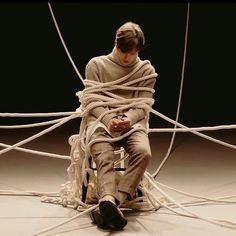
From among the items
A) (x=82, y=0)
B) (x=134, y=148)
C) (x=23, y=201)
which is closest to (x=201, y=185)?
(x=134, y=148)

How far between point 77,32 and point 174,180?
52.1 inches

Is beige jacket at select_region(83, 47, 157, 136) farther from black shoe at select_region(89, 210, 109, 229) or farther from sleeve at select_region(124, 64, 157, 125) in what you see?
black shoe at select_region(89, 210, 109, 229)

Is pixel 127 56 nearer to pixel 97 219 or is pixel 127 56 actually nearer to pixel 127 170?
pixel 127 170

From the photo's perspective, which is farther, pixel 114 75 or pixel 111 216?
pixel 114 75

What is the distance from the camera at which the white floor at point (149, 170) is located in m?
1.73

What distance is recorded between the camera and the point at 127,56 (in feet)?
5.91

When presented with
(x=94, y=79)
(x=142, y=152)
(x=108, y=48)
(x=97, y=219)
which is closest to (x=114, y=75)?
(x=94, y=79)

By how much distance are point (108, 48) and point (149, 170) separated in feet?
3.57

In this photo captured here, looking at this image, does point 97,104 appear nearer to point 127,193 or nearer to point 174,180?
point 127,193

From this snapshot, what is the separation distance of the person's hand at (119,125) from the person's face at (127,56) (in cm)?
17

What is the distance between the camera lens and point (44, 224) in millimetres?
1754

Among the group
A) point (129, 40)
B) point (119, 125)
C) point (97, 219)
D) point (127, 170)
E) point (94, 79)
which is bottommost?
point (97, 219)

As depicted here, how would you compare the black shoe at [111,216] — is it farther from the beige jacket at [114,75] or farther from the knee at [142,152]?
the beige jacket at [114,75]

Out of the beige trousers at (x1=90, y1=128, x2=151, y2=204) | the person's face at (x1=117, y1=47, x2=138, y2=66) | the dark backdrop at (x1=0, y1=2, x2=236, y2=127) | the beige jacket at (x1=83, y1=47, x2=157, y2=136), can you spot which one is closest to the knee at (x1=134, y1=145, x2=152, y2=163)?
the beige trousers at (x1=90, y1=128, x2=151, y2=204)
